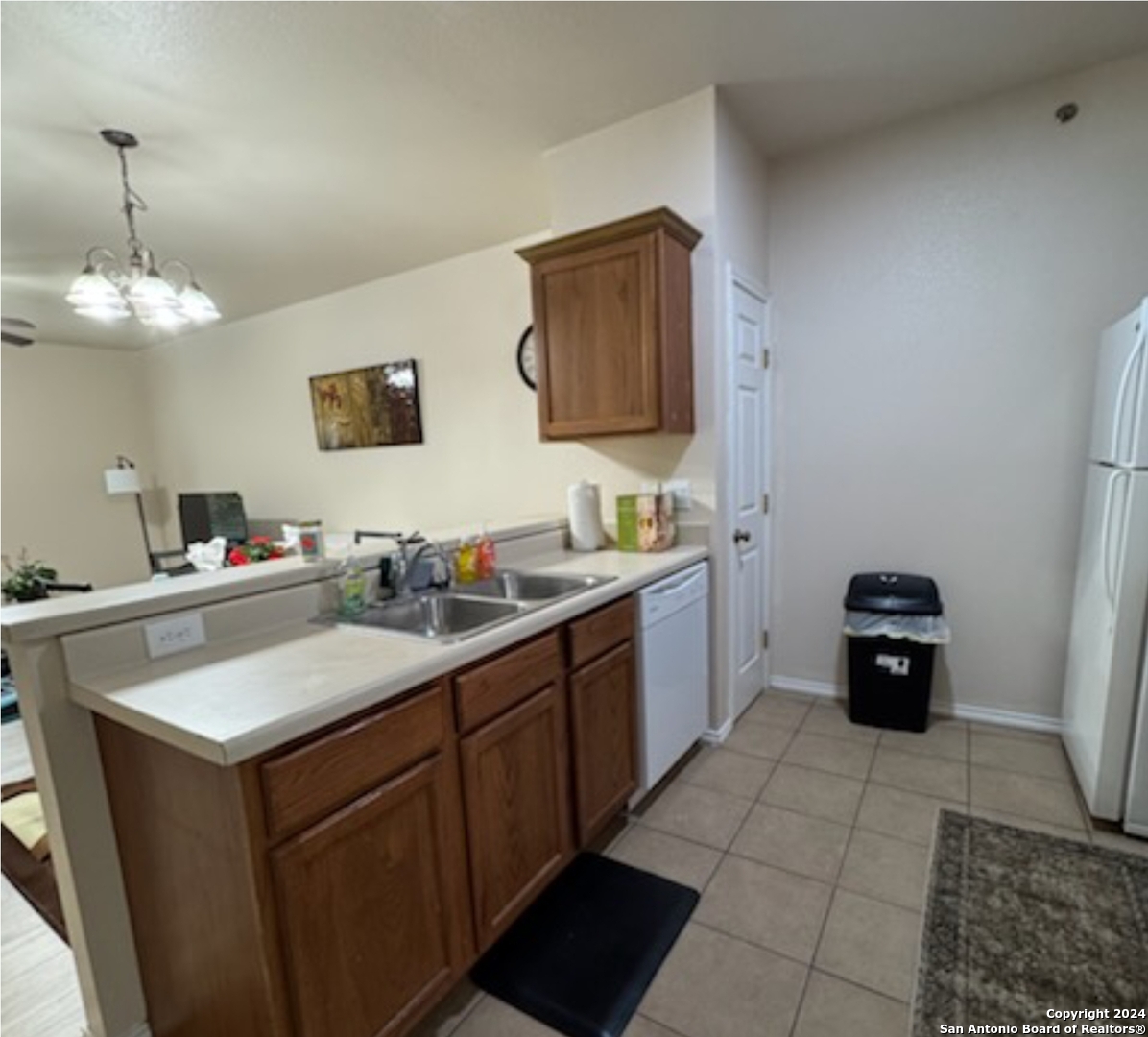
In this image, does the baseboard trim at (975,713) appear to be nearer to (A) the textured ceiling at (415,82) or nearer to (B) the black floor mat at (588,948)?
(B) the black floor mat at (588,948)

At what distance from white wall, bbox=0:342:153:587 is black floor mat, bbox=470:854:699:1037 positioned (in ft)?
20.0

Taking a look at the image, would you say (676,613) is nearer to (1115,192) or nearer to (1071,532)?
(1071,532)

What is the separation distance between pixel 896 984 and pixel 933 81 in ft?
9.91

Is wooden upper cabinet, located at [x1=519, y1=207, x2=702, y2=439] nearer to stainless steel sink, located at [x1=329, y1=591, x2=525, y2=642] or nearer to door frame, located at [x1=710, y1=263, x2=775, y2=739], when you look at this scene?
door frame, located at [x1=710, y1=263, x2=775, y2=739]

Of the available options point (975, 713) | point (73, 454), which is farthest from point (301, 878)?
point (73, 454)

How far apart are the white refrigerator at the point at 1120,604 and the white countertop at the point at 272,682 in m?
1.76

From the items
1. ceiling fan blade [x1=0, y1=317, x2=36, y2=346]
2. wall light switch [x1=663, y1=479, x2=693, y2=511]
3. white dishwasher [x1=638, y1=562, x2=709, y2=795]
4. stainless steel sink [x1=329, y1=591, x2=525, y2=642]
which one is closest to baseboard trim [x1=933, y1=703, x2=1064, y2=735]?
white dishwasher [x1=638, y1=562, x2=709, y2=795]

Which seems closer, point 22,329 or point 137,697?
point 137,697

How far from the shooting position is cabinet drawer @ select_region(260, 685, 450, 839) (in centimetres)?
102

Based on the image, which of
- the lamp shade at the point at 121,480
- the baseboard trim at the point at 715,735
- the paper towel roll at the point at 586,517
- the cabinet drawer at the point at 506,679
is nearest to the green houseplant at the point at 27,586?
the lamp shade at the point at 121,480

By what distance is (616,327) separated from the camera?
7.61 feet

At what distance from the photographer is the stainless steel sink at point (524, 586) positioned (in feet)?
6.80

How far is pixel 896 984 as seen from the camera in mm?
1432

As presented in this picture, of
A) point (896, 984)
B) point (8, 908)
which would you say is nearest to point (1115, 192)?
point (896, 984)
